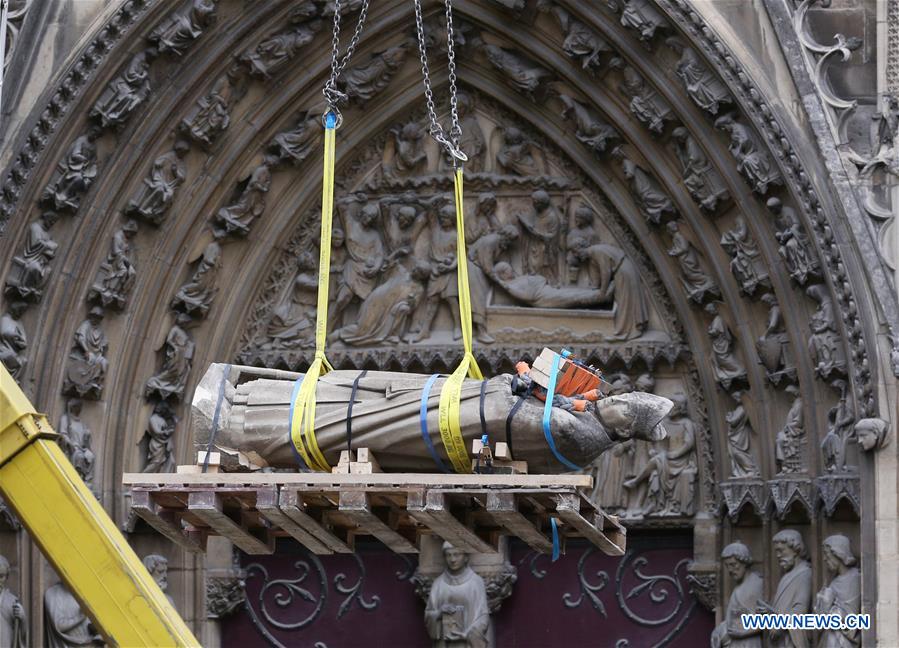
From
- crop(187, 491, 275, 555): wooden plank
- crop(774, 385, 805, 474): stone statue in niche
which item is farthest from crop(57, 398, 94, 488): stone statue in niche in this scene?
crop(774, 385, 805, 474): stone statue in niche

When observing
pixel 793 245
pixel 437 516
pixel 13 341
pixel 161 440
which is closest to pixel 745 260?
pixel 793 245

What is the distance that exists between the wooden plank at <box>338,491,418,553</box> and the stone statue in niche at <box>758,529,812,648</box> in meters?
3.28

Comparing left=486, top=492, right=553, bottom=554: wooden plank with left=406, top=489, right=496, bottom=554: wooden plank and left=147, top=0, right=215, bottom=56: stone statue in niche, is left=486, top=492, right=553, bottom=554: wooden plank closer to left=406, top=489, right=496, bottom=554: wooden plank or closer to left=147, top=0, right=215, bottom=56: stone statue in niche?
left=406, top=489, right=496, bottom=554: wooden plank

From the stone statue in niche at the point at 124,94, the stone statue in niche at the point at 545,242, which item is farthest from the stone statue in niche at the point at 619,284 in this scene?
the stone statue in niche at the point at 124,94

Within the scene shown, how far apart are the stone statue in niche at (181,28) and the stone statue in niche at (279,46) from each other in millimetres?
412

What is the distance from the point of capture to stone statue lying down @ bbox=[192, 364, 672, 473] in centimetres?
998

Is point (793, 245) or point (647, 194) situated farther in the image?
point (647, 194)

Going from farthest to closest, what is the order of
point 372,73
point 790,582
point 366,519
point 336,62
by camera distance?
point 372,73 → point 790,582 → point 336,62 → point 366,519

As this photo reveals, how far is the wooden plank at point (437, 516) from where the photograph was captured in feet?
32.2

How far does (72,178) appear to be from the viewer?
14.0m

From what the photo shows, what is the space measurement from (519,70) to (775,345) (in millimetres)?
2480

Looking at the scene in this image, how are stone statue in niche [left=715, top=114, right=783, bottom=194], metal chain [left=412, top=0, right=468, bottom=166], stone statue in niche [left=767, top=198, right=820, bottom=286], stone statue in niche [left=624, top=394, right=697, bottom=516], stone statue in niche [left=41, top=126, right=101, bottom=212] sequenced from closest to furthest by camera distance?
metal chain [left=412, top=0, right=468, bottom=166] → stone statue in niche [left=767, top=198, right=820, bottom=286] → stone statue in niche [left=715, top=114, right=783, bottom=194] → stone statue in niche [left=41, top=126, right=101, bottom=212] → stone statue in niche [left=624, top=394, right=697, bottom=516]

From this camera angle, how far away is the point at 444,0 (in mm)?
14414

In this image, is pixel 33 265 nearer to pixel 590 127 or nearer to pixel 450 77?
pixel 450 77
